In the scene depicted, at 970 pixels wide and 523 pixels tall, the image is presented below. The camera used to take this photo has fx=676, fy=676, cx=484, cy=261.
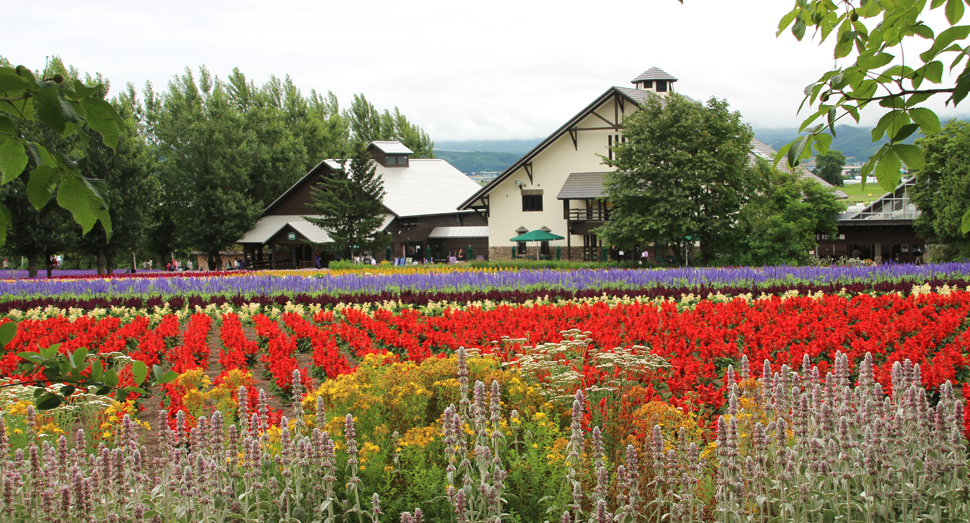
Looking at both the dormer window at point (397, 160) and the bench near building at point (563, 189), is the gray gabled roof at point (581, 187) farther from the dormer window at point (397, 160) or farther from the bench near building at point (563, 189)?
the dormer window at point (397, 160)

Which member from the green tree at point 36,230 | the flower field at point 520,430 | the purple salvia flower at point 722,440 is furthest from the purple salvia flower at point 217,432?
the green tree at point 36,230

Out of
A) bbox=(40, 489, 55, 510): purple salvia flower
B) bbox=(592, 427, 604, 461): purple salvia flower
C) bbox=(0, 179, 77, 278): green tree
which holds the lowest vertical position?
bbox=(40, 489, 55, 510): purple salvia flower

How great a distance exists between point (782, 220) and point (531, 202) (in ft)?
57.5

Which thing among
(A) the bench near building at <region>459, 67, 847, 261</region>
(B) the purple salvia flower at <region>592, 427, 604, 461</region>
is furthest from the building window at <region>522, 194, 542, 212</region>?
(B) the purple salvia flower at <region>592, 427, 604, 461</region>

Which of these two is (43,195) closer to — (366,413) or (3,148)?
(3,148)

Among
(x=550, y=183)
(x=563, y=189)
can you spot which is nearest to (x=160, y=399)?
(x=563, y=189)

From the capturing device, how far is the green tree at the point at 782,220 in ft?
95.3

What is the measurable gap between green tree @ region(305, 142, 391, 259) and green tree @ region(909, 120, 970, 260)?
29.7 metres

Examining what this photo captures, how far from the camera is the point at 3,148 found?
1843mm

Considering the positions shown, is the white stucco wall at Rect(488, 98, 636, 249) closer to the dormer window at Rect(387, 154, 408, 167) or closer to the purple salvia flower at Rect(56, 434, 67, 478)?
the dormer window at Rect(387, 154, 408, 167)

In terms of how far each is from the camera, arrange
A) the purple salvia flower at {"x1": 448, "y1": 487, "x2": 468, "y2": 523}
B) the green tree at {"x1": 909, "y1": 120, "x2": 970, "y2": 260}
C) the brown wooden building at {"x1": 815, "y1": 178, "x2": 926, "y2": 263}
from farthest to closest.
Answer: the brown wooden building at {"x1": 815, "y1": 178, "x2": 926, "y2": 263} < the green tree at {"x1": 909, "y1": 120, "x2": 970, "y2": 260} < the purple salvia flower at {"x1": 448, "y1": 487, "x2": 468, "y2": 523}

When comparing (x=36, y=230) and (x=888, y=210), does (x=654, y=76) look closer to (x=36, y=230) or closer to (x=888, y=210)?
(x=888, y=210)

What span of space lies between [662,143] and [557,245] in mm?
13575

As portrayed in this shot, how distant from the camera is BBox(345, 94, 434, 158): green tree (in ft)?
234
